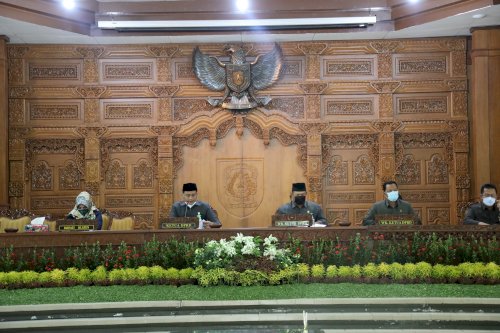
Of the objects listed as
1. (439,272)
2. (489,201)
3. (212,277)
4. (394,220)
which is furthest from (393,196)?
(212,277)

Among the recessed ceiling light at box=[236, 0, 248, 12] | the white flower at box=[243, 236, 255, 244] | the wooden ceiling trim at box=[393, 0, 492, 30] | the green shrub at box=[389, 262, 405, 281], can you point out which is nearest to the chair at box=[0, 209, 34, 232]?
the white flower at box=[243, 236, 255, 244]

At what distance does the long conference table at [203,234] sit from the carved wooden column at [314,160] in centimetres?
332

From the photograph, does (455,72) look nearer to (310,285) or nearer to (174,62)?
(174,62)

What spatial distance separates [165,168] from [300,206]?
91.0 inches

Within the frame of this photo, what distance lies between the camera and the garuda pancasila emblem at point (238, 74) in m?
9.11

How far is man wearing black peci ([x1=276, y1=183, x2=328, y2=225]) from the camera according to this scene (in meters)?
7.58

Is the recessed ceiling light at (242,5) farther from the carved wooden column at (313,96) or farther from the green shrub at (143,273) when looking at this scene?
the green shrub at (143,273)

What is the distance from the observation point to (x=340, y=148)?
9.28 m

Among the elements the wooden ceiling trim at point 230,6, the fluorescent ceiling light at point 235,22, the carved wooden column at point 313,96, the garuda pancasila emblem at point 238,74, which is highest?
the wooden ceiling trim at point 230,6

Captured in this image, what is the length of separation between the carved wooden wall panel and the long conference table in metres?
3.32

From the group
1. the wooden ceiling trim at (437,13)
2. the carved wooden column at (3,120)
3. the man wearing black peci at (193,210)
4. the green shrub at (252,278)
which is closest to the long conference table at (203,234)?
the green shrub at (252,278)

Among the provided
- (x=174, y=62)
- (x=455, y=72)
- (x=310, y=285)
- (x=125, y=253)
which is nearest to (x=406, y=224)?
(x=310, y=285)

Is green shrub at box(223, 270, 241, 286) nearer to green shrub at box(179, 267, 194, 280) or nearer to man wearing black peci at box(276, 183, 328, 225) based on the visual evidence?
green shrub at box(179, 267, 194, 280)

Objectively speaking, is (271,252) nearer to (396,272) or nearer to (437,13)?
(396,272)
